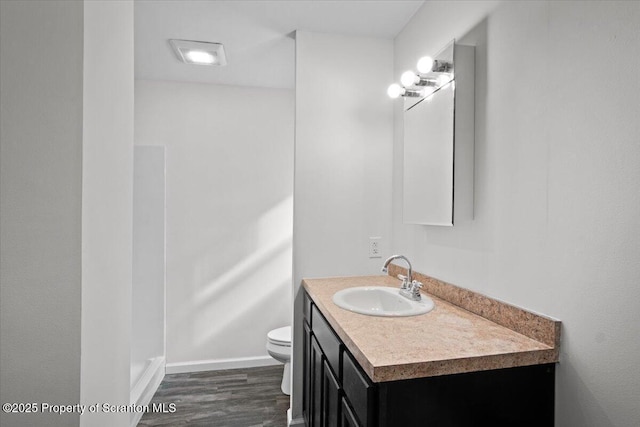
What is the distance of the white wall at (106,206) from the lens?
1.01m

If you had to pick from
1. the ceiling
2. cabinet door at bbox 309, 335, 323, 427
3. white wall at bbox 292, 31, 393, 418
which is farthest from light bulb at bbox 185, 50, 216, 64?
cabinet door at bbox 309, 335, 323, 427

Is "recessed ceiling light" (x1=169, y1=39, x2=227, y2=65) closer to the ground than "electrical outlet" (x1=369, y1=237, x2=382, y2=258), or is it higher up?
higher up

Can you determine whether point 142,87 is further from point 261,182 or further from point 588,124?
point 588,124

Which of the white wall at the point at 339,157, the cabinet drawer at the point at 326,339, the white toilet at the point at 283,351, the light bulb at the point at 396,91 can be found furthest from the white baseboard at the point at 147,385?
the light bulb at the point at 396,91

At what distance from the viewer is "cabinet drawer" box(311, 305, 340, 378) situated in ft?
4.35

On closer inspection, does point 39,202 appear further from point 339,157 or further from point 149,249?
point 149,249

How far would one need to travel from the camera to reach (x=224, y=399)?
2.42 metres

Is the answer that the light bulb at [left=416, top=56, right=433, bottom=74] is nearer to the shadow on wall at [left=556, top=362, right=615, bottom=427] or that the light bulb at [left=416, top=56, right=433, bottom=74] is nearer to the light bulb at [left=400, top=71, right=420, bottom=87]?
the light bulb at [left=400, top=71, right=420, bottom=87]

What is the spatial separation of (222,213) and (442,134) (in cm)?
195

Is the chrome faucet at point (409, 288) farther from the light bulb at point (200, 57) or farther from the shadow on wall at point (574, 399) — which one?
the light bulb at point (200, 57)

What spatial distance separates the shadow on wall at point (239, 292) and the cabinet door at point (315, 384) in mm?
1254

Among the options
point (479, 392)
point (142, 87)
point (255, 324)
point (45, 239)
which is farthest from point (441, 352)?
point (142, 87)

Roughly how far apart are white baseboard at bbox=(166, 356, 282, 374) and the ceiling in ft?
7.66

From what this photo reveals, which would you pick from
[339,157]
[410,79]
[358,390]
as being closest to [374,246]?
[339,157]
